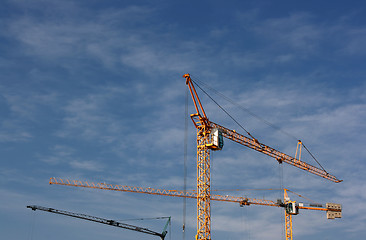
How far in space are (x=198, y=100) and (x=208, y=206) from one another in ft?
120

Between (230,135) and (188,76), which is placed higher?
(188,76)

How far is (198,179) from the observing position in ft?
610

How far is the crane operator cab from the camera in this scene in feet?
612

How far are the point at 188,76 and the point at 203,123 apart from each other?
18472mm

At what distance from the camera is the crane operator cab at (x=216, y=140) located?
186 m

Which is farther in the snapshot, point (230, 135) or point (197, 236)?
point (230, 135)

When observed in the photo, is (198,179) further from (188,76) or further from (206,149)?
(188,76)

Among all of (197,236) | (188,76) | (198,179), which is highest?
(188,76)

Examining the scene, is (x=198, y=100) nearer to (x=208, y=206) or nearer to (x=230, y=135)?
(x=230, y=135)

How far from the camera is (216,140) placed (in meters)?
187

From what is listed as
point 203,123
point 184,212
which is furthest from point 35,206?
point 203,123

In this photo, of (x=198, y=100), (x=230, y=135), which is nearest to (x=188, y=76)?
(x=198, y=100)

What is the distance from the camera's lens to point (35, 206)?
7790 inches

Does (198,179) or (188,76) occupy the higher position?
(188,76)
